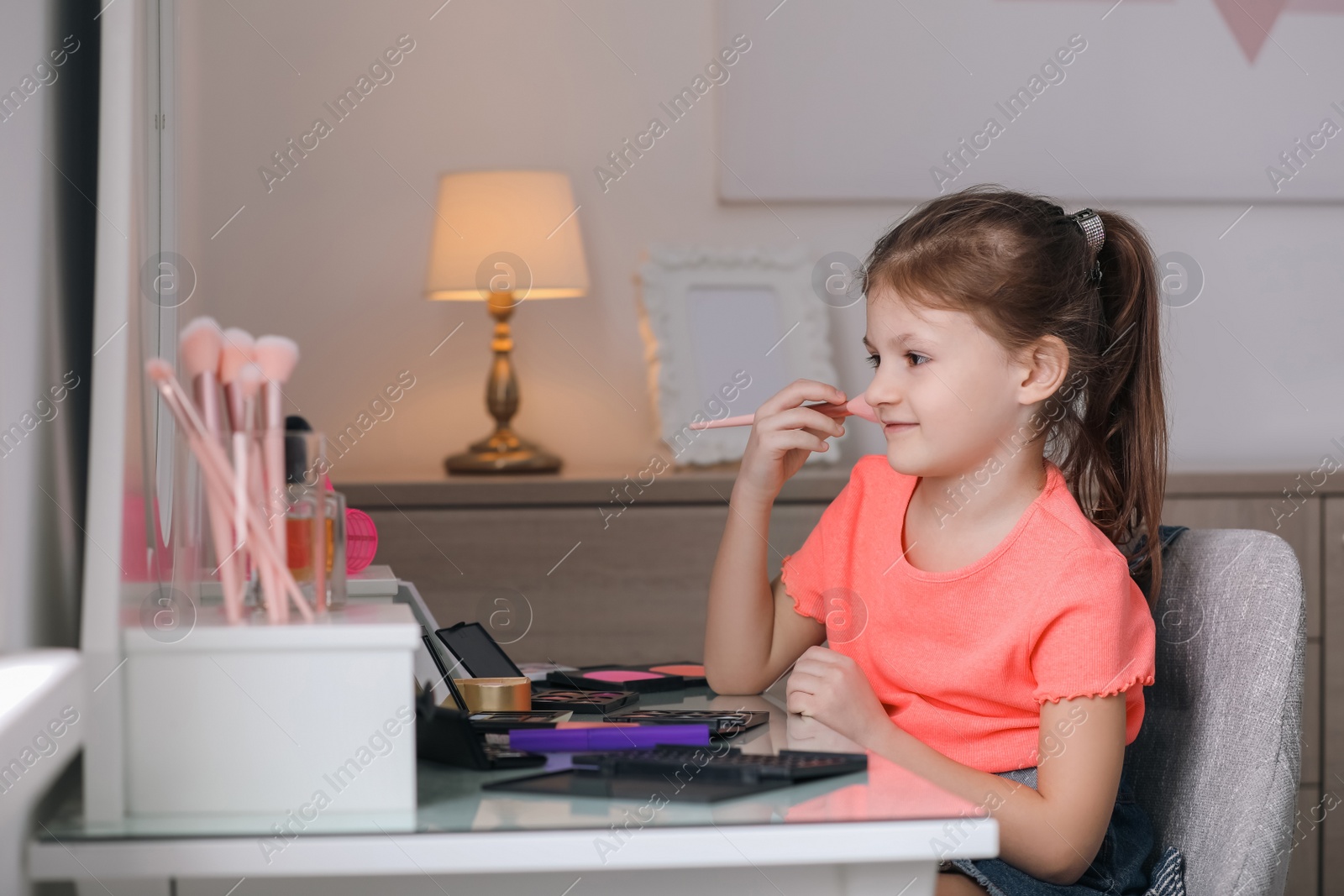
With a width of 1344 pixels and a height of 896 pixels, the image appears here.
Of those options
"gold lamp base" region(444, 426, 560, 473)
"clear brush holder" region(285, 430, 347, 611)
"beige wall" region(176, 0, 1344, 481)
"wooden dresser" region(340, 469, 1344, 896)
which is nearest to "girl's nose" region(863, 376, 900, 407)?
"clear brush holder" region(285, 430, 347, 611)

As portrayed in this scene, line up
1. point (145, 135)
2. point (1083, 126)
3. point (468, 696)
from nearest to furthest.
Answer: point (145, 135) → point (468, 696) → point (1083, 126)

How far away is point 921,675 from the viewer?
1069 millimetres

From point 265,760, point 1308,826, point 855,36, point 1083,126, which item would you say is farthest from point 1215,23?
point 265,760

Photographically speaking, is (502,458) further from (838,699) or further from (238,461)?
(238,461)

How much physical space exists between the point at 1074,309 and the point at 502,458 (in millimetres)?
1400

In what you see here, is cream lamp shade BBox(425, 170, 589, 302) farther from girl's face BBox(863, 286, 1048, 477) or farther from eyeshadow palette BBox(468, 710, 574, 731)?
eyeshadow palette BBox(468, 710, 574, 731)

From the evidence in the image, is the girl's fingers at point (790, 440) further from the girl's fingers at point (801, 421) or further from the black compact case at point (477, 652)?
the black compact case at point (477, 652)

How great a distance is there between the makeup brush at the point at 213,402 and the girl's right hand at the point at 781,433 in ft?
→ 1.82

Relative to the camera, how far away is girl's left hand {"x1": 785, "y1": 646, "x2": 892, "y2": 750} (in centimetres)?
95

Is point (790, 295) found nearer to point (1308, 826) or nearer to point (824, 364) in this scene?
point (824, 364)

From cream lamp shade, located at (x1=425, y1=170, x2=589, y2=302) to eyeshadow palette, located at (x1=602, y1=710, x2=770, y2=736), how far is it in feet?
4.76

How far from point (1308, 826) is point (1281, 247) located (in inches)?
48.8

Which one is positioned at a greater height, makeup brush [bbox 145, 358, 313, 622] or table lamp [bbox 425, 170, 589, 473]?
table lamp [bbox 425, 170, 589, 473]

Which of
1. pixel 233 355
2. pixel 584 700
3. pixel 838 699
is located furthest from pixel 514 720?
pixel 233 355
